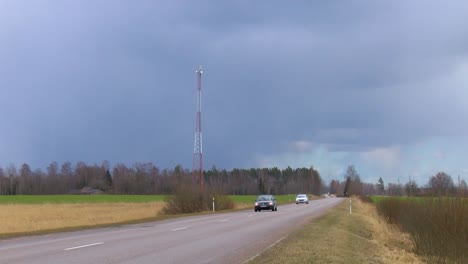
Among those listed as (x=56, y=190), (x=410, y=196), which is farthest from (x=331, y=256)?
(x=56, y=190)

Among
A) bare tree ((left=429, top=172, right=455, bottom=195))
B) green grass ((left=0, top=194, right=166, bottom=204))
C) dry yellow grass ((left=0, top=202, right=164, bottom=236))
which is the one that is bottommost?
dry yellow grass ((left=0, top=202, right=164, bottom=236))

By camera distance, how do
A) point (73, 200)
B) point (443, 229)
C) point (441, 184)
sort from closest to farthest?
point (443, 229) → point (441, 184) → point (73, 200)

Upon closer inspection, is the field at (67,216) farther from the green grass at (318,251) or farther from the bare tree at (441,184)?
the bare tree at (441,184)

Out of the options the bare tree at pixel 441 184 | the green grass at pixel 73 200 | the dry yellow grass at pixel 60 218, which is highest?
the bare tree at pixel 441 184

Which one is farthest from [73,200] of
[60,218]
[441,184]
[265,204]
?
[441,184]

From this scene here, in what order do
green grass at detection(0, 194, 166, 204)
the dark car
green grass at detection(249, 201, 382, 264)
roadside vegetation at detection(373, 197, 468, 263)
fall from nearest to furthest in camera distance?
green grass at detection(249, 201, 382, 264) < roadside vegetation at detection(373, 197, 468, 263) < the dark car < green grass at detection(0, 194, 166, 204)

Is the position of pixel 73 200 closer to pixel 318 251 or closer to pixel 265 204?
pixel 265 204

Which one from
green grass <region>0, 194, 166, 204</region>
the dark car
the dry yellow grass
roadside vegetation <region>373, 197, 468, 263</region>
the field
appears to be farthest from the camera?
green grass <region>0, 194, 166, 204</region>

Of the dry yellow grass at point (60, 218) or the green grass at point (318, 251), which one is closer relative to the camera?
the green grass at point (318, 251)

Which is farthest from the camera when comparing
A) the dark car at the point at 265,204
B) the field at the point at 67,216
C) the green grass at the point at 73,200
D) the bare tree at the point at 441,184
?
the green grass at the point at 73,200

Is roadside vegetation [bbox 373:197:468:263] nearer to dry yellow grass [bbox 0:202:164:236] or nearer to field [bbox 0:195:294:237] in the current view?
field [bbox 0:195:294:237]

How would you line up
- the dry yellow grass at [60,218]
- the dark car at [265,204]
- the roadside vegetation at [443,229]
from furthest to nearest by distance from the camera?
1. the dark car at [265,204]
2. the dry yellow grass at [60,218]
3. the roadside vegetation at [443,229]

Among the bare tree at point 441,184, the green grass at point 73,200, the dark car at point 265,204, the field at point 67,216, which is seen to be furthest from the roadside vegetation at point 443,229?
the green grass at point 73,200

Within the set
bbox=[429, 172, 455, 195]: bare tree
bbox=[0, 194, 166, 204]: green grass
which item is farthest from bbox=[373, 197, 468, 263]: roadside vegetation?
bbox=[0, 194, 166, 204]: green grass
